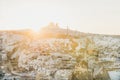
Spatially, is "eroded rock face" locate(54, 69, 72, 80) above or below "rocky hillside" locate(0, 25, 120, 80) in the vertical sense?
below

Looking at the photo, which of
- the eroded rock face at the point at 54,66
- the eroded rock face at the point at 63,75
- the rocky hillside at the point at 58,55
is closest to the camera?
the eroded rock face at the point at 63,75

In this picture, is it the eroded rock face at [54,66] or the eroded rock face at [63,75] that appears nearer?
the eroded rock face at [63,75]

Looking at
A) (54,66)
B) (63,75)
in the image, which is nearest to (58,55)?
(54,66)

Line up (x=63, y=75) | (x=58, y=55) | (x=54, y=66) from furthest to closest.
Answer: (x=58, y=55)
(x=54, y=66)
(x=63, y=75)

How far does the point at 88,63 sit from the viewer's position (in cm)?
2373

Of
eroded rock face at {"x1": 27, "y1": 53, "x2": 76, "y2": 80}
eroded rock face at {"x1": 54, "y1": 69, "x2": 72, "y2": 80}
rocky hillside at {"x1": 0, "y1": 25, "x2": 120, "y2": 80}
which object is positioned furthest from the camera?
rocky hillside at {"x1": 0, "y1": 25, "x2": 120, "y2": 80}

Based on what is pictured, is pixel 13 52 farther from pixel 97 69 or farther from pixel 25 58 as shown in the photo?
pixel 97 69

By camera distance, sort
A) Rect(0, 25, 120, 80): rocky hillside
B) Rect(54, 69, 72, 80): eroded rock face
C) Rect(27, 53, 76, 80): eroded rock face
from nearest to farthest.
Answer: Rect(54, 69, 72, 80): eroded rock face, Rect(27, 53, 76, 80): eroded rock face, Rect(0, 25, 120, 80): rocky hillside

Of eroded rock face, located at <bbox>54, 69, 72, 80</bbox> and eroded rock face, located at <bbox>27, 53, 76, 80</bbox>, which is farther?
eroded rock face, located at <bbox>27, 53, 76, 80</bbox>

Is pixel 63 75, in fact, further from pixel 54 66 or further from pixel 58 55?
pixel 58 55

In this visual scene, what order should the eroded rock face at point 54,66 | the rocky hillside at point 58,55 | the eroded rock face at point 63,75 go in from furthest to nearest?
the rocky hillside at point 58,55
the eroded rock face at point 54,66
the eroded rock face at point 63,75

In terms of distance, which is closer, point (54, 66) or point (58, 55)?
point (54, 66)

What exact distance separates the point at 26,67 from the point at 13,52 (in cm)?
227

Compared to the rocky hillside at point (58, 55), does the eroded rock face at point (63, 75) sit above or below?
below
